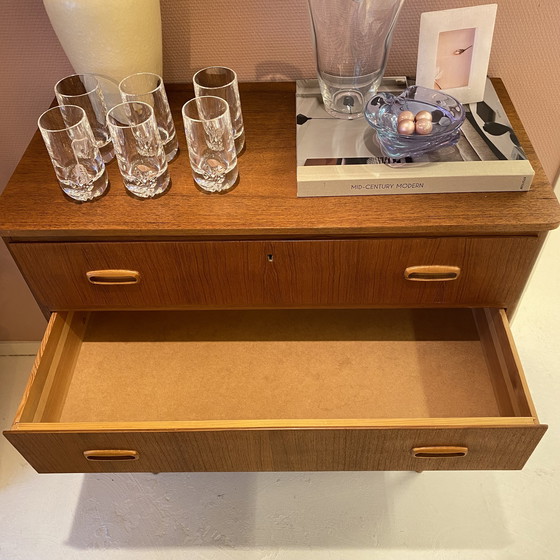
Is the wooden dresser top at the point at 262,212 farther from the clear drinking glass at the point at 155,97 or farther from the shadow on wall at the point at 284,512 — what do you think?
the shadow on wall at the point at 284,512

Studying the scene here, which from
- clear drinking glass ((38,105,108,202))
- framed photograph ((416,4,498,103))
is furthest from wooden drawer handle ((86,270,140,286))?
framed photograph ((416,4,498,103))

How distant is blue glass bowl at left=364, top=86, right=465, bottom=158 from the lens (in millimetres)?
863

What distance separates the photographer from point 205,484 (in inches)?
49.9

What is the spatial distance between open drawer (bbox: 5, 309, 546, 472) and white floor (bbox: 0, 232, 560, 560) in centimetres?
34

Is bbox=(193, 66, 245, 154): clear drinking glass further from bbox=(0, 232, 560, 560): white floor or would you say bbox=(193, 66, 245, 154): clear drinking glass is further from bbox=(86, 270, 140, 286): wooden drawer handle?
bbox=(0, 232, 560, 560): white floor

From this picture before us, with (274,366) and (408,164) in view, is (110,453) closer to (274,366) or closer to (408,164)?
(274,366)

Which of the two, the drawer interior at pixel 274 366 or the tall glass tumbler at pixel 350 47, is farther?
the drawer interior at pixel 274 366

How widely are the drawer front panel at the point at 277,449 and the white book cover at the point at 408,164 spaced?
1.14 ft

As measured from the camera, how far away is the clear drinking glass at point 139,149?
0.84 m

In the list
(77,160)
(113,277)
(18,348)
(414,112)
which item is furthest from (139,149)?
(18,348)

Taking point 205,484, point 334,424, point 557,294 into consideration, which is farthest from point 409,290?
point 557,294

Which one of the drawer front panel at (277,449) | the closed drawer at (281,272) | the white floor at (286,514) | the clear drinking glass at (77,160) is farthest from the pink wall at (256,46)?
the white floor at (286,514)

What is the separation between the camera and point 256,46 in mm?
1028

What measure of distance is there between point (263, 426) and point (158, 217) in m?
0.34
